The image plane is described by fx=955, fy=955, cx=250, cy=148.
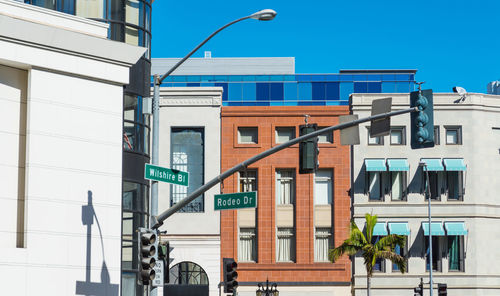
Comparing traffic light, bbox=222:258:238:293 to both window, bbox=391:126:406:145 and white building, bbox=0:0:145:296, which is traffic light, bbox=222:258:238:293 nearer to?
white building, bbox=0:0:145:296

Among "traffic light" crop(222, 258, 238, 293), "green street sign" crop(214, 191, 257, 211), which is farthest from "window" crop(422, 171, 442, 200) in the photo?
"green street sign" crop(214, 191, 257, 211)

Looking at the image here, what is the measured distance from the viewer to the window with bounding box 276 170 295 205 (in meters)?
57.1

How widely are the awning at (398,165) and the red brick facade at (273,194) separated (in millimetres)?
2488

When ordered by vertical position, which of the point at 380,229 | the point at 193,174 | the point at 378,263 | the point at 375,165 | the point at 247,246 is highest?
the point at 375,165

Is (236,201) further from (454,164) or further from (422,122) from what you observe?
(454,164)

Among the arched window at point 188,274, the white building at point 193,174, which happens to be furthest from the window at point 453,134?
the arched window at point 188,274

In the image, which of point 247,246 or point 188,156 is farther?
point 247,246

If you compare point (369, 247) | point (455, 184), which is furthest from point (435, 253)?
point (369, 247)

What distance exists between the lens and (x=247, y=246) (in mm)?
56656

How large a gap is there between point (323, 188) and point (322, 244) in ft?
10.9

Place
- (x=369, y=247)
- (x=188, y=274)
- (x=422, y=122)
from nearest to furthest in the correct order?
1. (x=422, y=122)
2. (x=369, y=247)
3. (x=188, y=274)

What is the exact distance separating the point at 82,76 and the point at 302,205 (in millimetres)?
30023

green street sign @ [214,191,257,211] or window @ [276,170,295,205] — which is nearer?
green street sign @ [214,191,257,211]

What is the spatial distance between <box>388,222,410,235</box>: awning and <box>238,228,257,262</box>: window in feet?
26.5
